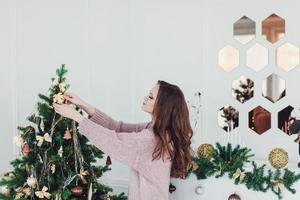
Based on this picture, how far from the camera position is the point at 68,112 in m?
2.12

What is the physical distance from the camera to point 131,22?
2.97 meters

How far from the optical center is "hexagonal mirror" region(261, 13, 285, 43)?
2611 mm

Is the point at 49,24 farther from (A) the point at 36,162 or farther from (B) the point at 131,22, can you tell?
(A) the point at 36,162

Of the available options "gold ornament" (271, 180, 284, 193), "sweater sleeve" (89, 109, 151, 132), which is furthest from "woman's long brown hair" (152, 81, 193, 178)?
"gold ornament" (271, 180, 284, 193)

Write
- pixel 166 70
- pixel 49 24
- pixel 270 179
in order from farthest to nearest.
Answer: pixel 49 24, pixel 166 70, pixel 270 179

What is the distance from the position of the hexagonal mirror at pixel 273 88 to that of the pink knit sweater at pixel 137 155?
2.49 ft

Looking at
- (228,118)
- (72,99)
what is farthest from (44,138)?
(228,118)

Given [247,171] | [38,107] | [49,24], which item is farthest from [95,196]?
[49,24]

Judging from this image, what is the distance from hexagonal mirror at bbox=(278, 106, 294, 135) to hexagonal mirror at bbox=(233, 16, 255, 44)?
0.44 meters

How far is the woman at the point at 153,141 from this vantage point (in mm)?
2139

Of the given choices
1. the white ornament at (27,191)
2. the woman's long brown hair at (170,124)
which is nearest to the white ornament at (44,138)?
the white ornament at (27,191)

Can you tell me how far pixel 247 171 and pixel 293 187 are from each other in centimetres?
23

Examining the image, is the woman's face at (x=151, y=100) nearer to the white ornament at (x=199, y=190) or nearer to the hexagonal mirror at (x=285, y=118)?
the white ornament at (x=199, y=190)

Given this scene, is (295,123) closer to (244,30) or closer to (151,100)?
(244,30)
